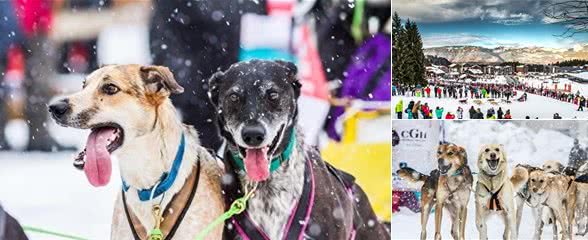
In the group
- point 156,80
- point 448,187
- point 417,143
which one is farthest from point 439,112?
point 156,80

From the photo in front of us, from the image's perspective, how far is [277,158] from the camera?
3.46m

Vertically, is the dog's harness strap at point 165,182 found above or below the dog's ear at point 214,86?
below

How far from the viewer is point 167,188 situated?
339 cm

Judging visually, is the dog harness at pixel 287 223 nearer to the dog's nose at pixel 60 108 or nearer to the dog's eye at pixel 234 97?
the dog's eye at pixel 234 97

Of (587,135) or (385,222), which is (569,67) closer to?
(587,135)

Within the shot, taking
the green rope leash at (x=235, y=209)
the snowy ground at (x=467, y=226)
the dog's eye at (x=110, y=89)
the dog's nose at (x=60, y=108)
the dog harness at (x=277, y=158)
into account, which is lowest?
the snowy ground at (x=467, y=226)

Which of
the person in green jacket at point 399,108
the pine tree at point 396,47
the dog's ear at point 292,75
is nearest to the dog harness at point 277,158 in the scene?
the dog's ear at point 292,75

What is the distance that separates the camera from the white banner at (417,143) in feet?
16.6

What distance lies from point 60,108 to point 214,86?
2.30 feet

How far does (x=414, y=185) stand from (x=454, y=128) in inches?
18.2

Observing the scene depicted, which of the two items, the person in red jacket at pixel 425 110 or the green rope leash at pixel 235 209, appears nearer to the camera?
the green rope leash at pixel 235 209

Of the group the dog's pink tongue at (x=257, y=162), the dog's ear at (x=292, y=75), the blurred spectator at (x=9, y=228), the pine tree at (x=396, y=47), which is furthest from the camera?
the pine tree at (x=396, y=47)

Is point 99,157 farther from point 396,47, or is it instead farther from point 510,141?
point 510,141

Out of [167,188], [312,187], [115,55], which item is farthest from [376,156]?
[115,55]
